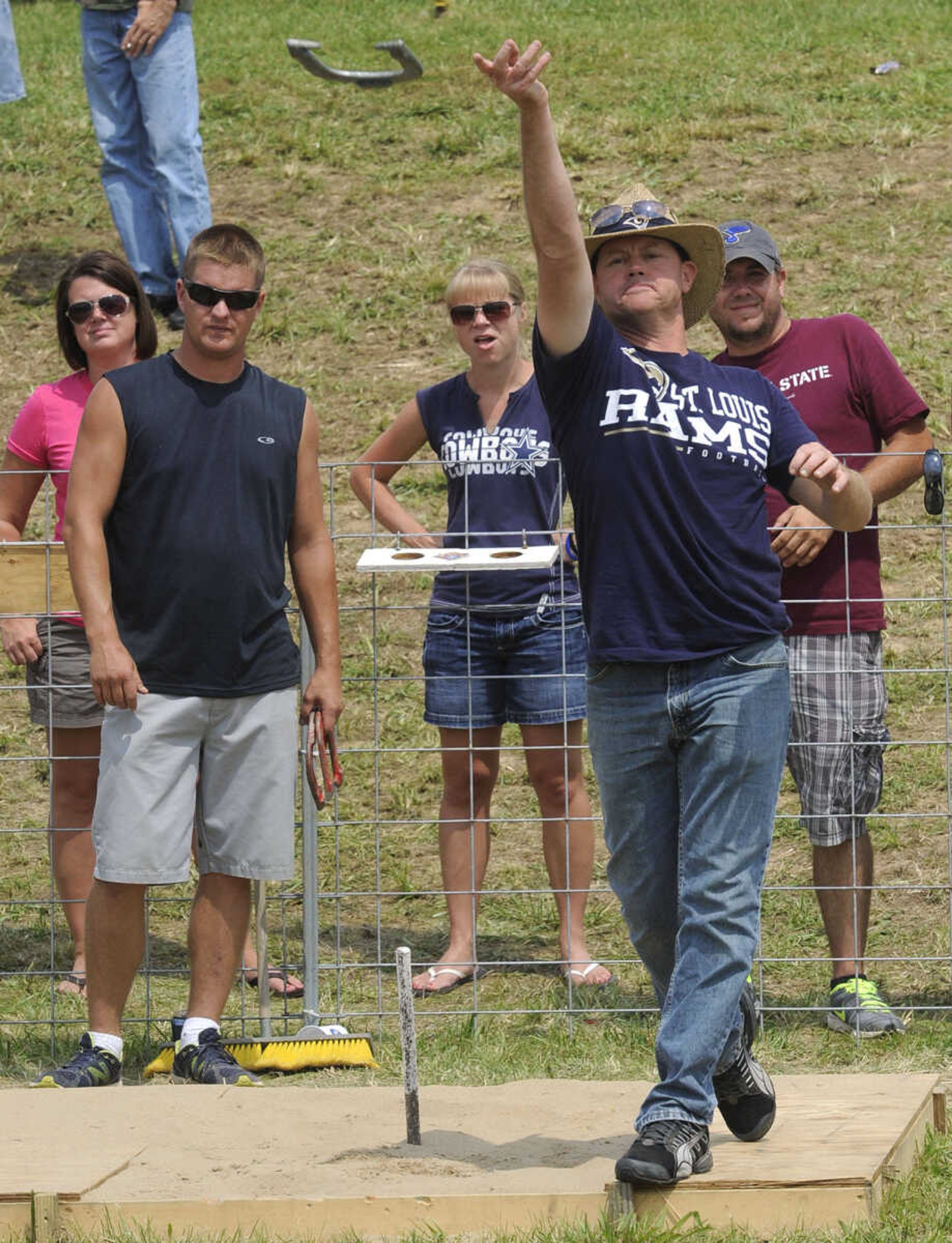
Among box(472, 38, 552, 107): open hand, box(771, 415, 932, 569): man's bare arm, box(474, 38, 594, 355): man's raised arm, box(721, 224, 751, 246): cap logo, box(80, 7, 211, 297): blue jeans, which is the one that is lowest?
box(771, 415, 932, 569): man's bare arm

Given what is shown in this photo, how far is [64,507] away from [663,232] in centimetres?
230

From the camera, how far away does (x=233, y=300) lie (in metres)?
4.81

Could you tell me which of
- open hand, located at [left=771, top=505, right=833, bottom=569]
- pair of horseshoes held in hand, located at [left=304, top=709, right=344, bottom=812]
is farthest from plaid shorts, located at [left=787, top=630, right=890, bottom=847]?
pair of horseshoes held in hand, located at [left=304, top=709, right=344, bottom=812]

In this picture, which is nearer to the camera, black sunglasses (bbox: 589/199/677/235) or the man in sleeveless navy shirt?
black sunglasses (bbox: 589/199/677/235)

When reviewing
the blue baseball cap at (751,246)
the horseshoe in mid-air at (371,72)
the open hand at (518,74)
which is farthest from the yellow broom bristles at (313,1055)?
the horseshoe in mid-air at (371,72)

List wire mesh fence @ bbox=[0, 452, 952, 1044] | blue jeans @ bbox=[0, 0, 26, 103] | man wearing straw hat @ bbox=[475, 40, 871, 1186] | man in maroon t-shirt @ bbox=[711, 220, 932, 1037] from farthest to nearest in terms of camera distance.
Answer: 1. blue jeans @ bbox=[0, 0, 26, 103]
2. wire mesh fence @ bbox=[0, 452, 952, 1044]
3. man in maroon t-shirt @ bbox=[711, 220, 932, 1037]
4. man wearing straw hat @ bbox=[475, 40, 871, 1186]

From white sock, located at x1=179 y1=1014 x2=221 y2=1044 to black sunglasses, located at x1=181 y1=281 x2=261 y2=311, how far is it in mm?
1876

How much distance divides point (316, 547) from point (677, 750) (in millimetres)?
1611

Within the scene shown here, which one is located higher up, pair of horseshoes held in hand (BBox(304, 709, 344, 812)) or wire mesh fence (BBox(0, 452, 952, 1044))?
pair of horseshoes held in hand (BBox(304, 709, 344, 812))

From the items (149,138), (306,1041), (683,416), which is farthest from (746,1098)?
(149,138)

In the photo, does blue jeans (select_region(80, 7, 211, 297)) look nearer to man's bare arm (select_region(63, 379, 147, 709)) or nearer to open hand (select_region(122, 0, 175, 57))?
open hand (select_region(122, 0, 175, 57))

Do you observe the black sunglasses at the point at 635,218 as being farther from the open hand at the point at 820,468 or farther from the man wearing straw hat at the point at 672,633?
the open hand at the point at 820,468

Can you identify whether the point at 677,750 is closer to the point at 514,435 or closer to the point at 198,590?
the point at 198,590

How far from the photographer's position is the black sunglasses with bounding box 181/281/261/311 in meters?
4.80
